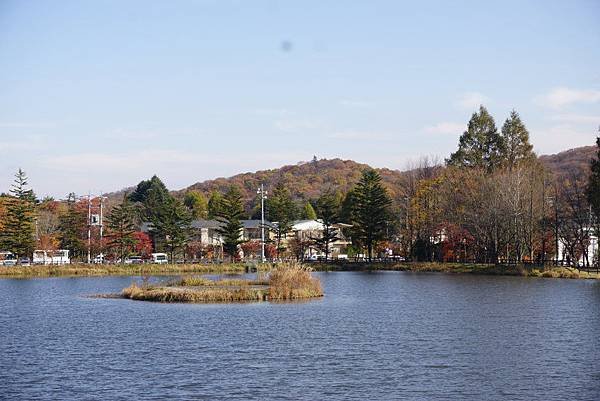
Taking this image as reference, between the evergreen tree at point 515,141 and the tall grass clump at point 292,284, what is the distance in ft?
129

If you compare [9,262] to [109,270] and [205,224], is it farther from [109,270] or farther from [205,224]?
[205,224]

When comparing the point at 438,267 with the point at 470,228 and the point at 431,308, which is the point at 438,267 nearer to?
the point at 470,228

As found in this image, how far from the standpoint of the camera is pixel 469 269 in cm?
6631

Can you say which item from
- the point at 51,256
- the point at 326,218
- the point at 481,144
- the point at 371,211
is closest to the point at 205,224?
the point at 326,218

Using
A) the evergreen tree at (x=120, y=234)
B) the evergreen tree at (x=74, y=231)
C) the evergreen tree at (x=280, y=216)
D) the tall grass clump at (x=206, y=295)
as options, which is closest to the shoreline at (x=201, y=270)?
the evergreen tree at (x=120, y=234)

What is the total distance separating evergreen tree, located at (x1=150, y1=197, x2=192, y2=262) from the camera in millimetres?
77625

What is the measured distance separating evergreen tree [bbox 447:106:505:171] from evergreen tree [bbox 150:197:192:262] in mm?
29276

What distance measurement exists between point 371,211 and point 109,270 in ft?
93.6

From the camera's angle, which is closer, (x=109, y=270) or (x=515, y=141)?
(x=109, y=270)

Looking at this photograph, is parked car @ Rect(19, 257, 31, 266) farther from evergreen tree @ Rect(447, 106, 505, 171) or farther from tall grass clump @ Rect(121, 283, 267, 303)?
evergreen tree @ Rect(447, 106, 505, 171)

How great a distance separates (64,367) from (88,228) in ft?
196

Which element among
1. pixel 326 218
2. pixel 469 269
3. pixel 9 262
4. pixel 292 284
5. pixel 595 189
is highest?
pixel 595 189

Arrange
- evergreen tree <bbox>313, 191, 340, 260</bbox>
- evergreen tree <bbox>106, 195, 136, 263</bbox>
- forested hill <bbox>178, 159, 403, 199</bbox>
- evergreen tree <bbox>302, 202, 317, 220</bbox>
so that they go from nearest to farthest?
evergreen tree <bbox>106, 195, 136, 263</bbox> → evergreen tree <bbox>313, 191, 340, 260</bbox> → evergreen tree <bbox>302, 202, 317, 220</bbox> → forested hill <bbox>178, 159, 403, 199</bbox>

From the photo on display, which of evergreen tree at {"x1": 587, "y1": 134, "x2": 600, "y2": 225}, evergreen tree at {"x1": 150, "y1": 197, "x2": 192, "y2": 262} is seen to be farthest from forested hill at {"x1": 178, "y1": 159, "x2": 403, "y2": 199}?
evergreen tree at {"x1": 587, "y1": 134, "x2": 600, "y2": 225}
